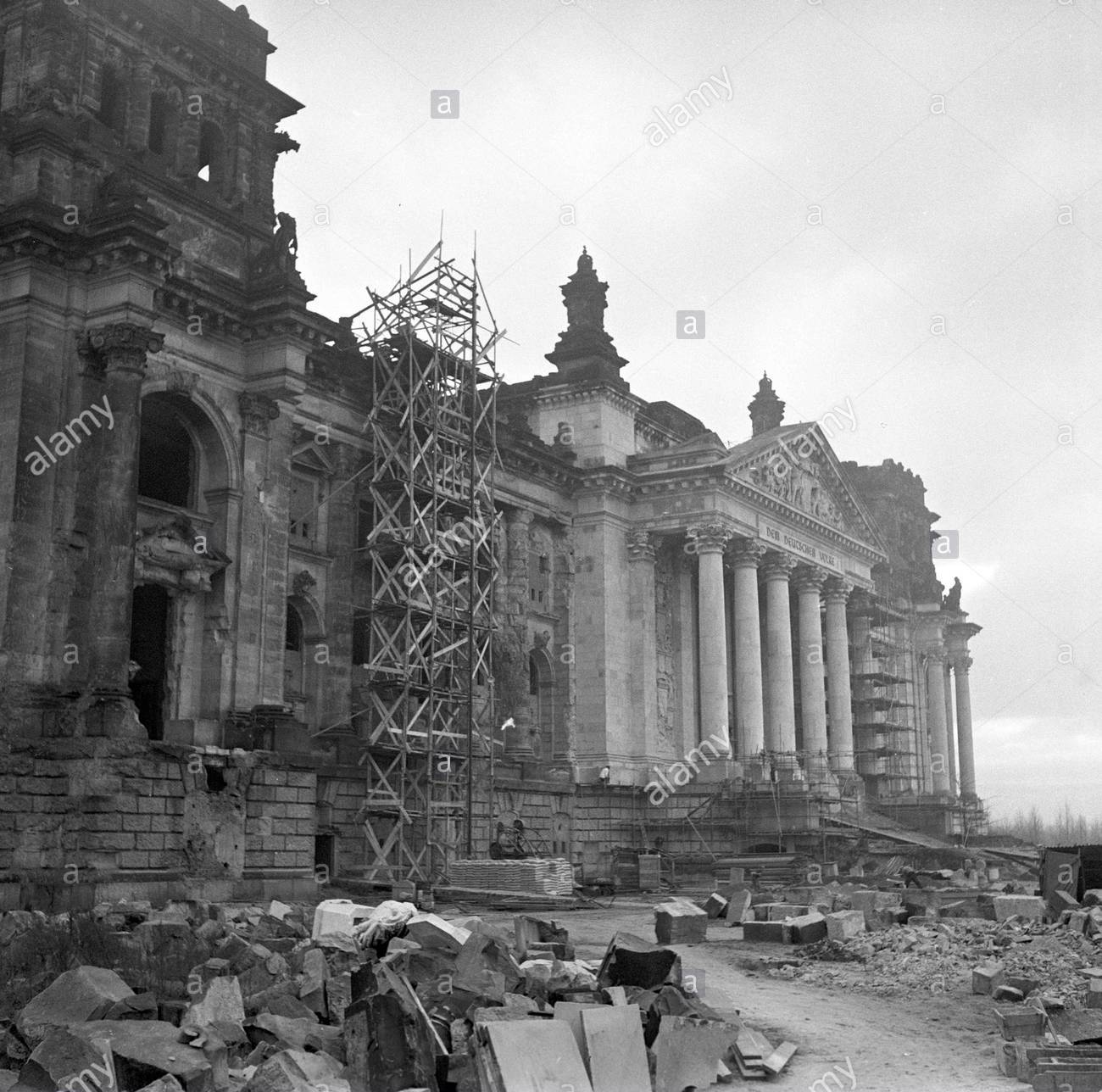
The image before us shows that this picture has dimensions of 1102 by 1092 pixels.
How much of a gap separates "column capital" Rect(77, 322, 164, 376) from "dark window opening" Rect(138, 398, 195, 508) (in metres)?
3.39

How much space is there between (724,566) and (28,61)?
30.0 metres

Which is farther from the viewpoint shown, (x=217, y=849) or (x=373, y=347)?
(x=373, y=347)

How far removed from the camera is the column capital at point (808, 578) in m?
53.8

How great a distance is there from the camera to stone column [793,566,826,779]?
5281 cm

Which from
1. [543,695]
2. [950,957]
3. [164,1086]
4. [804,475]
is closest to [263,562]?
[543,695]

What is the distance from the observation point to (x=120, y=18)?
100 feet

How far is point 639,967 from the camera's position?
1445cm

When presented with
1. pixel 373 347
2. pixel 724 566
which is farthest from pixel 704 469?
pixel 373 347

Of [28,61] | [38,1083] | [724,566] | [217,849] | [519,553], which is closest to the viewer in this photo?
[38,1083]

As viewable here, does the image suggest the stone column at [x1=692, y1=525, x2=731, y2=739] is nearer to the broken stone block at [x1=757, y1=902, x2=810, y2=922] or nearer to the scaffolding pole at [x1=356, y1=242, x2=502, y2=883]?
the scaffolding pole at [x1=356, y1=242, x2=502, y2=883]

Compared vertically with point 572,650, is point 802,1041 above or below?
below

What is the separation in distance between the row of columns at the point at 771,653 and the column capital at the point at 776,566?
0.03 m

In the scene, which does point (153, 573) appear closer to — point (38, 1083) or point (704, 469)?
point (38, 1083)

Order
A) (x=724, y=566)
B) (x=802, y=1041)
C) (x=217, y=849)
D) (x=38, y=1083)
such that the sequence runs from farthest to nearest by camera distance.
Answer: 1. (x=724, y=566)
2. (x=217, y=849)
3. (x=802, y=1041)
4. (x=38, y=1083)
